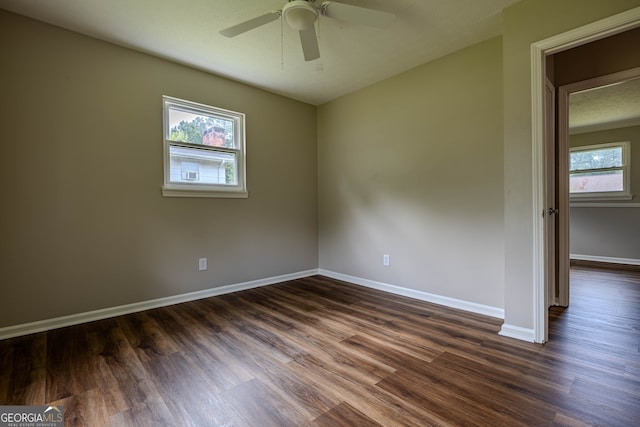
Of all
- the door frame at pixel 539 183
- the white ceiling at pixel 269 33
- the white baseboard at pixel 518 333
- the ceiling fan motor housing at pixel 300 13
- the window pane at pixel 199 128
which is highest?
the white ceiling at pixel 269 33

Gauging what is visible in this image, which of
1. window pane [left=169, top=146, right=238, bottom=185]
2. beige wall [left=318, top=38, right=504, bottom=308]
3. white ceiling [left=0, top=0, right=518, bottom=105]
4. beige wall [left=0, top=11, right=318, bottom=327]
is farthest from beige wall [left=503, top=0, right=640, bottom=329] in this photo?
window pane [left=169, top=146, right=238, bottom=185]

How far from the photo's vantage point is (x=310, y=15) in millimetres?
1875

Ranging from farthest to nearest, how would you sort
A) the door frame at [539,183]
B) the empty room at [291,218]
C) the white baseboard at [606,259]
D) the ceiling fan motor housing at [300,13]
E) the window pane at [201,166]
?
the white baseboard at [606,259] < the window pane at [201,166] < the door frame at [539,183] < the ceiling fan motor housing at [300,13] < the empty room at [291,218]

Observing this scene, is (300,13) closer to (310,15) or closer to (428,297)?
(310,15)

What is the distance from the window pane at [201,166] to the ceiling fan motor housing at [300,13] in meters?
1.95

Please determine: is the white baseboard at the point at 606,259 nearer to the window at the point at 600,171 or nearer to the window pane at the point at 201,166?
the window at the point at 600,171

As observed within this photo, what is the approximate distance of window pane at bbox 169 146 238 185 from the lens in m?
3.18

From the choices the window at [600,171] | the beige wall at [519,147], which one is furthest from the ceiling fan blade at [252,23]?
the window at [600,171]

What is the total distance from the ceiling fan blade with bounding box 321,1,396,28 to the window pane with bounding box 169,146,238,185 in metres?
2.09

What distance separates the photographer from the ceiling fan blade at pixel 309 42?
201 cm

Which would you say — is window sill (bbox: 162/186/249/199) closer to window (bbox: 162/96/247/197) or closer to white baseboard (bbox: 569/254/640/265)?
window (bbox: 162/96/247/197)

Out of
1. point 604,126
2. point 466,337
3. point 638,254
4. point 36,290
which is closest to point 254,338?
point 466,337

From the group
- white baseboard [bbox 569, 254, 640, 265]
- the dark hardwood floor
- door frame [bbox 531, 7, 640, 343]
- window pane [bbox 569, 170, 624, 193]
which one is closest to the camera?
the dark hardwood floor

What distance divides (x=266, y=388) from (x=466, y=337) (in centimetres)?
158
